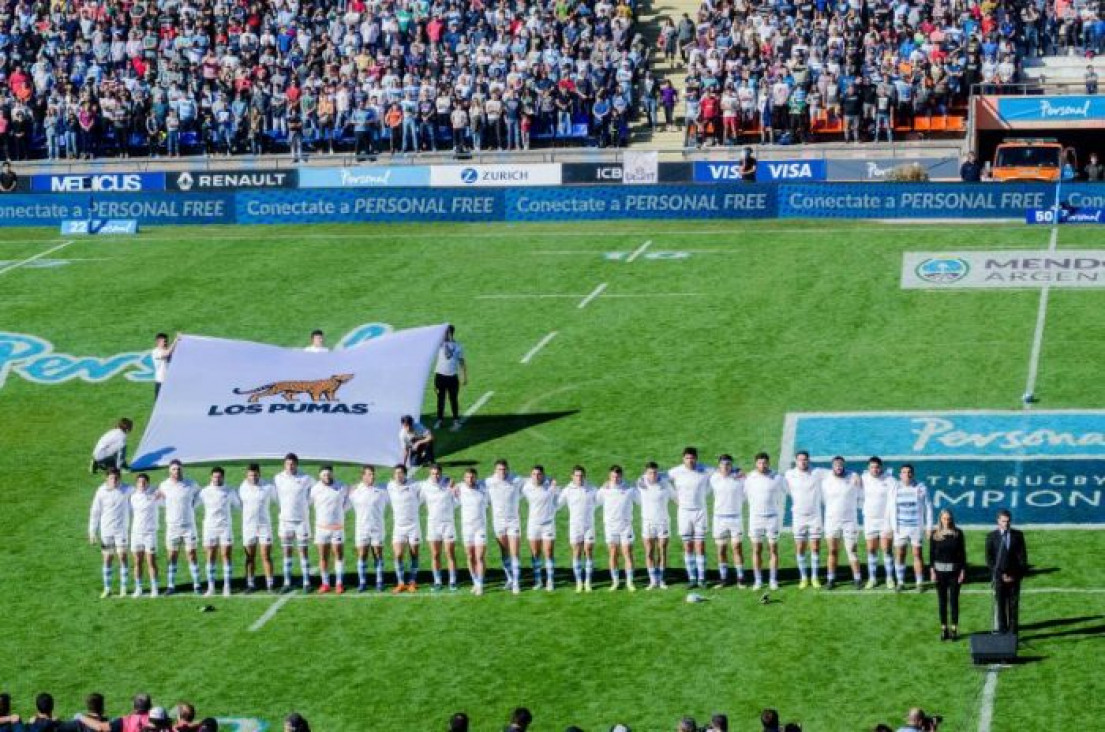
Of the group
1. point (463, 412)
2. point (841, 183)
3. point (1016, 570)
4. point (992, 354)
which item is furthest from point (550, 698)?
point (841, 183)

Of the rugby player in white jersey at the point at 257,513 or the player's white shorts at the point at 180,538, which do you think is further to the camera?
the player's white shorts at the point at 180,538

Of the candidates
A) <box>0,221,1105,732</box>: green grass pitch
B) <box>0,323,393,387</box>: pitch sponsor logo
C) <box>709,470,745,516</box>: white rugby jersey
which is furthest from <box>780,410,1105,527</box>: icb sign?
<box>0,323,393,387</box>: pitch sponsor logo

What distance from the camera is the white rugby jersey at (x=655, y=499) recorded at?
2902cm

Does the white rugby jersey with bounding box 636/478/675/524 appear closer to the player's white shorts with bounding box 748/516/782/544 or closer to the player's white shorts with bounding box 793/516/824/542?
the player's white shorts with bounding box 748/516/782/544

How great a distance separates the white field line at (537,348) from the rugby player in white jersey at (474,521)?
12711 millimetres

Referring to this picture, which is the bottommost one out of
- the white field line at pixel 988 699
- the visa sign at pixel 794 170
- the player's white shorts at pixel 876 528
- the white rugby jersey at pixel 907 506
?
the white field line at pixel 988 699

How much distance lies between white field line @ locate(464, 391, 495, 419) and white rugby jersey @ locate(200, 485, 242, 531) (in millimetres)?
9301

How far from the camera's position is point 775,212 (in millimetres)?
53906

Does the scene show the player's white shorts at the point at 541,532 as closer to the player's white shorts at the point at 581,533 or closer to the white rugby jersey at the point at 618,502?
the player's white shorts at the point at 581,533

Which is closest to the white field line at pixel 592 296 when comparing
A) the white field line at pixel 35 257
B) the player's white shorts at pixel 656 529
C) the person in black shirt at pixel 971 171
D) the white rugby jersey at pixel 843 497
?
the person in black shirt at pixel 971 171

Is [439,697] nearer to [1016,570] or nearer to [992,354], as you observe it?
[1016,570]

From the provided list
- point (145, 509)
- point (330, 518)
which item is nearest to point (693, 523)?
point (330, 518)

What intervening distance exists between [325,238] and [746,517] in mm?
23943

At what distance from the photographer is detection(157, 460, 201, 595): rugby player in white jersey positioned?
29703mm
